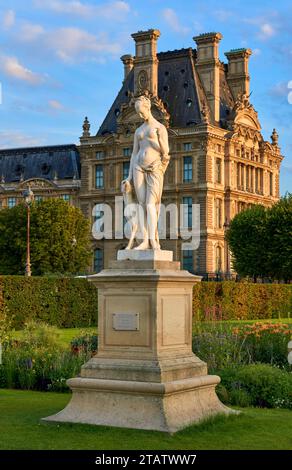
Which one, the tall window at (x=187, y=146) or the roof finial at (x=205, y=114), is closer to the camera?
the roof finial at (x=205, y=114)

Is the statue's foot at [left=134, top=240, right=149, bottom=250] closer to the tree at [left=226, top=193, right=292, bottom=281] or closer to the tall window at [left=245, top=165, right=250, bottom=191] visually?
the tree at [left=226, top=193, right=292, bottom=281]

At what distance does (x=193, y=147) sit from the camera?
254 feet

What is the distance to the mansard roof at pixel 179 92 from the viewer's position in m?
78.7

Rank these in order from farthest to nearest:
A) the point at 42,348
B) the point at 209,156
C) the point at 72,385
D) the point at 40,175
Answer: the point at 40,175 < the point at 209,156 < the point at 42,348 < the point at 72,385

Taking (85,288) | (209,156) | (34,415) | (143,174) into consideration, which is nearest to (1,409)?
(34,415)

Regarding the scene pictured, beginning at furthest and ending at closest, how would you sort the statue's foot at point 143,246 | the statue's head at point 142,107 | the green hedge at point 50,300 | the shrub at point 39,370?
the green hedge at point 50,300 → the shrub at point 39,370 → the statue's head at point 142,107 → the statue's foot at point 143,246

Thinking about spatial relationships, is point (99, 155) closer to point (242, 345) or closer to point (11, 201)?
point (11, 201)

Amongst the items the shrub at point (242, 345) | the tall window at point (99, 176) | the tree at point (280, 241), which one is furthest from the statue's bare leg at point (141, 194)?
the tall window at point (99, 176)

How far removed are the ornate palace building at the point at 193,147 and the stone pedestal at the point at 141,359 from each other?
64335 mm

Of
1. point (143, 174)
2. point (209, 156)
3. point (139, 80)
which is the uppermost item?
point (139, 80)

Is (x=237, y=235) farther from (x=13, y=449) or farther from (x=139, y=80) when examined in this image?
(x=13, y=449)

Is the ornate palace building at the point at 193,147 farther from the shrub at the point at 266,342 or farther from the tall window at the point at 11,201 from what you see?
the shrub at the point at 266,342

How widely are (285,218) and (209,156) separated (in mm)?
18497

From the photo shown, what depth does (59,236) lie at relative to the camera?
6438cm
